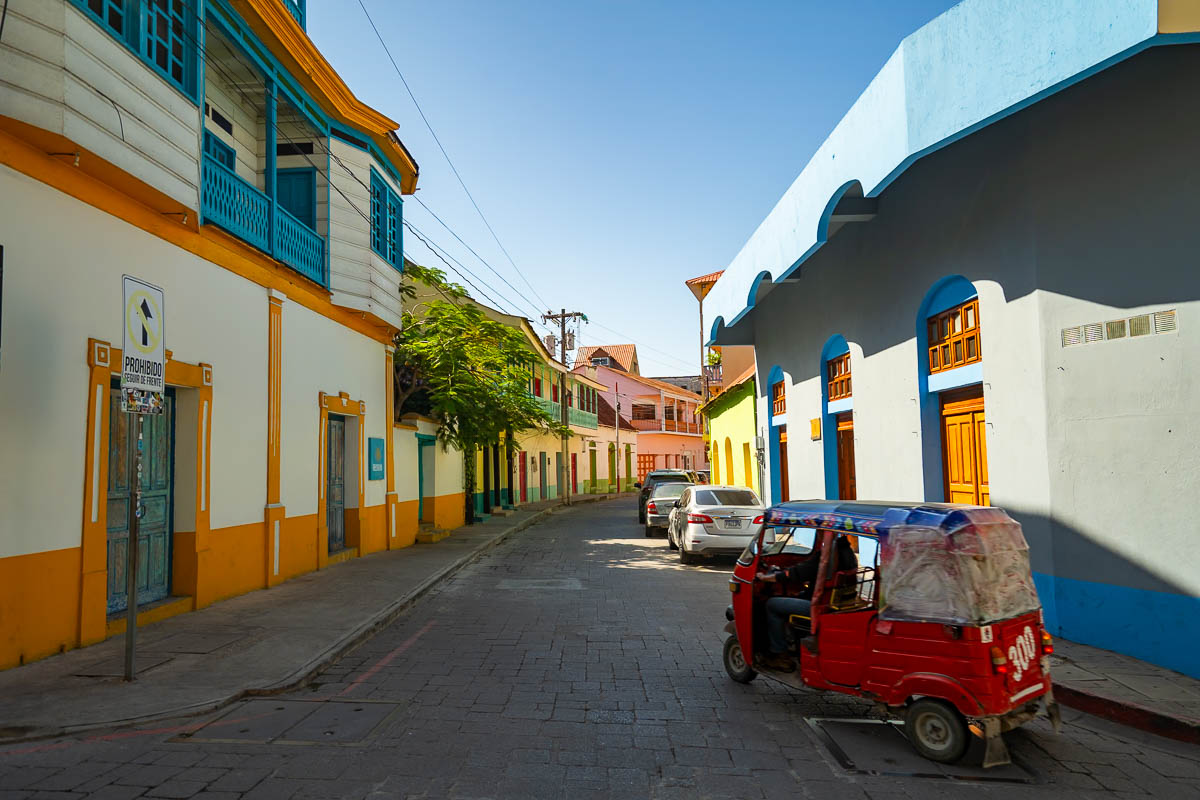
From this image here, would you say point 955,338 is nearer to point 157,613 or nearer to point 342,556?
point 157,613

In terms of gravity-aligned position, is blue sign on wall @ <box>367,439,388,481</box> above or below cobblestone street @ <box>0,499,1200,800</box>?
above

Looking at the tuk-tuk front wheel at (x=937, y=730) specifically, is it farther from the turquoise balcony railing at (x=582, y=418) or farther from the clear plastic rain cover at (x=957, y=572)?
the turquoise balcony railing at (x=582, y=418)

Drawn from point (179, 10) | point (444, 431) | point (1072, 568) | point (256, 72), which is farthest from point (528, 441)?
point (1072, 568)

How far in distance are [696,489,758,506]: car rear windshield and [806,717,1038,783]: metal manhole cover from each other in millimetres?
8637

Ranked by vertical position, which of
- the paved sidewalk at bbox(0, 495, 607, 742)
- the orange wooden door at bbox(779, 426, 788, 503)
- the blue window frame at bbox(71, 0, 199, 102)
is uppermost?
the blue window frame at bbox(71, 0, 199, 102)

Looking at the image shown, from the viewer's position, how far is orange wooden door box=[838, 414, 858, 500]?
13.4m

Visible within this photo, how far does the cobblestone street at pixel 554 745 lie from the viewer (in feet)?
14.2

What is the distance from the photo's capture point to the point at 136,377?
6.09 meters

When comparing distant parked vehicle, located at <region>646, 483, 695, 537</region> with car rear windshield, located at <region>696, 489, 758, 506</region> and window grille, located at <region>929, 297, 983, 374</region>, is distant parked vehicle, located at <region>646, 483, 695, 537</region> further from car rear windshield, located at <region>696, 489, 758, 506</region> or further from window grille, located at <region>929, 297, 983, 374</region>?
window grille, located at <region>929, 297, 983, 374</region>

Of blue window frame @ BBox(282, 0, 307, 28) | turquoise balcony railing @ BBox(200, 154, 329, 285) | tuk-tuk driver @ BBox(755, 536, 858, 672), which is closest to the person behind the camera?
tuk-tuk driver @ BBox(755, 536, 858, 672)

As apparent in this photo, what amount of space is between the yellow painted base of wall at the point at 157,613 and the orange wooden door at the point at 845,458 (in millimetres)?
10209


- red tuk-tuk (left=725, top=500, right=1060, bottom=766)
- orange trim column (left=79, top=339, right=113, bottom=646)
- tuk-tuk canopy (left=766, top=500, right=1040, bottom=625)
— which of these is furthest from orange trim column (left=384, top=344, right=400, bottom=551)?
tuk-tuk canopy (left=766, top=500, right=1040, bottom=625)

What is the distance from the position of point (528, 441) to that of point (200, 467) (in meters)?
25.2

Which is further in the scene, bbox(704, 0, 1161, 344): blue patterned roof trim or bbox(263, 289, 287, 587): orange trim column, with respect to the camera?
bbox(263, 289, 287, 587): orange trim column
